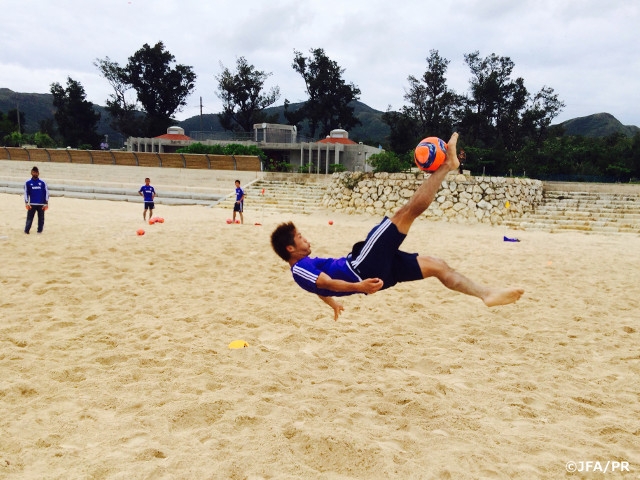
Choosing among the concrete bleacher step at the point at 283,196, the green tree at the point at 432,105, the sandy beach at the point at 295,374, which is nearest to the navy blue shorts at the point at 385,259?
the sandy beach at the point at 295,374

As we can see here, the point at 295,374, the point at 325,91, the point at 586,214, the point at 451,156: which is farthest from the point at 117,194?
the point at 325,91

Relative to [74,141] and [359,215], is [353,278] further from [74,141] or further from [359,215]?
[74,141]

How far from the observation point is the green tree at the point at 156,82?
204 ft

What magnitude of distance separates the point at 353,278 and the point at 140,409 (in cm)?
225

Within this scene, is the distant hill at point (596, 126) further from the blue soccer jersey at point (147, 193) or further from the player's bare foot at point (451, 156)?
the player's bare foot at point (451, 156)

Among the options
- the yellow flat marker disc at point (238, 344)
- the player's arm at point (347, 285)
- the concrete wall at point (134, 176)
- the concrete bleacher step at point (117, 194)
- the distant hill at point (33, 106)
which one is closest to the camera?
the player's arm at point (347, 285)

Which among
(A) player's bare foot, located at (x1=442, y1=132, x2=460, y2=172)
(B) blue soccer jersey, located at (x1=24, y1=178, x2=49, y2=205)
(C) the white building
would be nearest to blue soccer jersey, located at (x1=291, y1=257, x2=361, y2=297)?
(A) player's bare foot, located at (x1=442, y1=132, x2=460, y2=172)

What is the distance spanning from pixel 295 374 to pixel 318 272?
1599mm

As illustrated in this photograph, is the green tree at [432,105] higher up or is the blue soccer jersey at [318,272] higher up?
the green tree at [432,105]

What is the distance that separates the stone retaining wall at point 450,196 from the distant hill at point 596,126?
10788 cm

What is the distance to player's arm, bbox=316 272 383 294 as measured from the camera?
3652mm

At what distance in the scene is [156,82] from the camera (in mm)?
62906

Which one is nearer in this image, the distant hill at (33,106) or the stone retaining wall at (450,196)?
the stone retaining wall at (450,196)

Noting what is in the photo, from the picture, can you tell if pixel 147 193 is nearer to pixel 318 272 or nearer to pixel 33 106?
pixel 318 272
